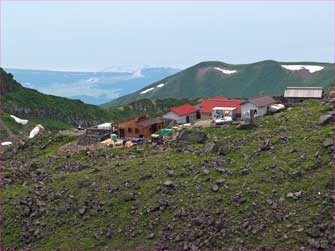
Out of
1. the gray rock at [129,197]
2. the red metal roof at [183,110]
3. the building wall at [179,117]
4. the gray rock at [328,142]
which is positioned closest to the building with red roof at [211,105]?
the building wall at [179,117]

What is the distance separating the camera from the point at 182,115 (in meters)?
45.6

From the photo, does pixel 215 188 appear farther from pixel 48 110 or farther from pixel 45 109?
pixel 45 109

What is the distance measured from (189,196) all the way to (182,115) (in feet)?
66.0

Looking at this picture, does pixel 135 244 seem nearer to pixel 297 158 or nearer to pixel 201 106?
pixel 297 158

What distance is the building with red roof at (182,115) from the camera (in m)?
45.5

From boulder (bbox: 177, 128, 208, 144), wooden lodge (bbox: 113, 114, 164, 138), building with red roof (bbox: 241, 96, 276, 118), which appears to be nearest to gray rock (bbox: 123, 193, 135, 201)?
boulder (bbox: 177, 128, 208, 144)

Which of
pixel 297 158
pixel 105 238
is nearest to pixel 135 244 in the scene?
pixel 105 238

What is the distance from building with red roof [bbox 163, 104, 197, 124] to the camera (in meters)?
45.5

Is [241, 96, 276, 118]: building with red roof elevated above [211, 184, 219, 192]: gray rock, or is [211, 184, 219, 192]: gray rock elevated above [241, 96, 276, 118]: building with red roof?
[241, 96, 276, 118]: building with red roof

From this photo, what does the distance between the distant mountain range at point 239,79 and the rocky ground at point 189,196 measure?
375ft

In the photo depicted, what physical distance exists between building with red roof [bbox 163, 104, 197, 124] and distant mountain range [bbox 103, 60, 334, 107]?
99.3 meters

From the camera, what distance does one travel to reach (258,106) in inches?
1626

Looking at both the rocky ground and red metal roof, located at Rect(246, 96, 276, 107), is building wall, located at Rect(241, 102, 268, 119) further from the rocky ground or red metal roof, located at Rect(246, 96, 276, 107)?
the rocky ground

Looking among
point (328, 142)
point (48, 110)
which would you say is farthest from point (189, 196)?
point (48, 110)
